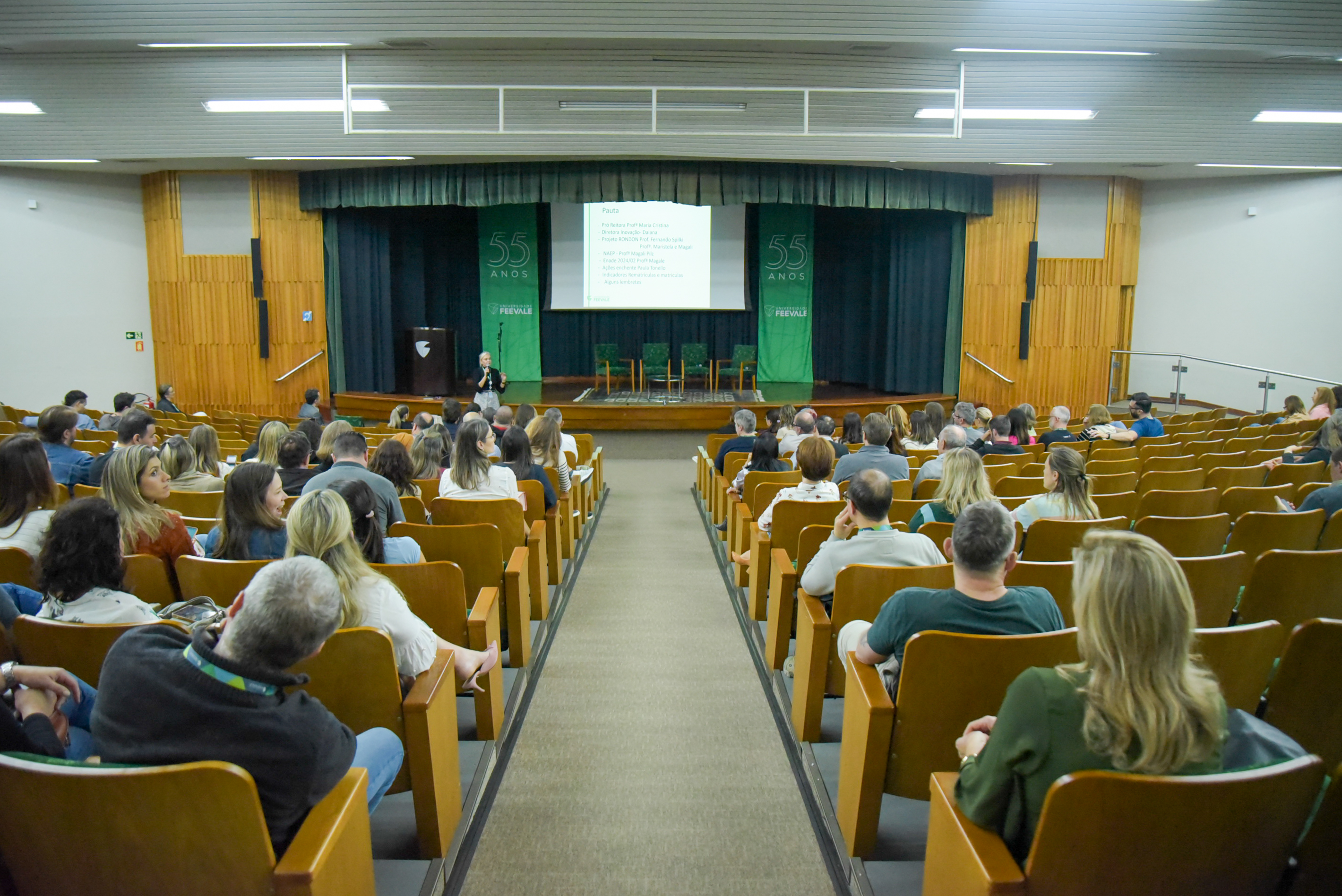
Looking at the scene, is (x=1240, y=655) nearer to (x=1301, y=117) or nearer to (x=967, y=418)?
(x=967, y=418)

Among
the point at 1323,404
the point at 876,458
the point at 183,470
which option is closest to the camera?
the point at 183,470

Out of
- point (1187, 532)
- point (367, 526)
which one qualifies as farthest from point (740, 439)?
point (367, 526)

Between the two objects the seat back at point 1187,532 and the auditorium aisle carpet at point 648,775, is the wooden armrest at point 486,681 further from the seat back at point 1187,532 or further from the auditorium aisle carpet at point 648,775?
the seat back at point 1187,532

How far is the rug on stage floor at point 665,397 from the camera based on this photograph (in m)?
11.7

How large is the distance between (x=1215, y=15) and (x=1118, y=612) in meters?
10.2

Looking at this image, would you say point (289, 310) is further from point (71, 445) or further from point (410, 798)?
point (410, 798)

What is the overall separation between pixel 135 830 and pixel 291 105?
418 inches

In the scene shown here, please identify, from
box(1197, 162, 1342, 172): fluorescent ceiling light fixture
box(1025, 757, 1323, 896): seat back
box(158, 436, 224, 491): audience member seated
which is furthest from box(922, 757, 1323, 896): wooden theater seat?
box(1197, 162, 1342, 172): fluorescent ceiling light fixture

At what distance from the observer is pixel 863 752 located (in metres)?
2.26

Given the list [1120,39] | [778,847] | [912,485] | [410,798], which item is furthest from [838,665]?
[1120,39]

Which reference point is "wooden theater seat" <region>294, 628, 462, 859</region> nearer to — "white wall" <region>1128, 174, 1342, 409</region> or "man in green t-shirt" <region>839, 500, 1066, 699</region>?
"man in green t-shirt" <region>839, 500, 1066, 699</region>

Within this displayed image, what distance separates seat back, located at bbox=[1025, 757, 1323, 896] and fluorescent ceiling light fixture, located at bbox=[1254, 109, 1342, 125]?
467 inches

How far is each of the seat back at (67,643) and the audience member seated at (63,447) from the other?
2.96 m

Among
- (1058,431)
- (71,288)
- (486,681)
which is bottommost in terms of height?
(486,681)
